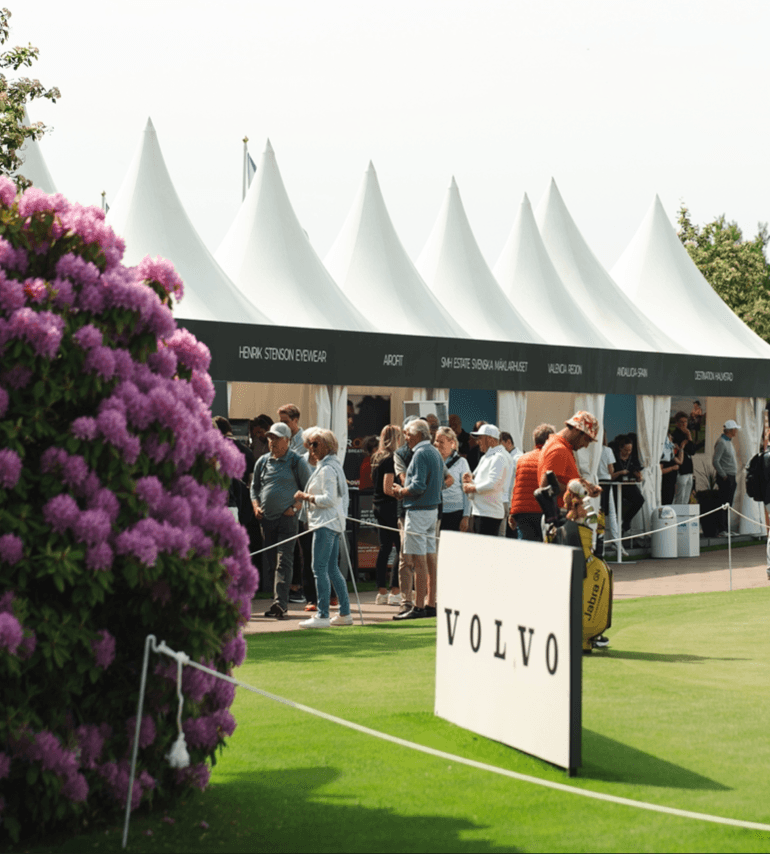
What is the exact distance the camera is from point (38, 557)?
179 inches

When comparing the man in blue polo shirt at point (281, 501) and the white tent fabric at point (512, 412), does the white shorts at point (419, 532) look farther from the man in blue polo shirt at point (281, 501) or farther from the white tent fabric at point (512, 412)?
the white tent fabric at point (512, 412)

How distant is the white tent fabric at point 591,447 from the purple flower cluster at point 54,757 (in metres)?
14.8

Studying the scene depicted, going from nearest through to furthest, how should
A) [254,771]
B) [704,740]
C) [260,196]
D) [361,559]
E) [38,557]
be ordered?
[38,557] < [254,771] < [704,740] < [361,559] < [260,196]

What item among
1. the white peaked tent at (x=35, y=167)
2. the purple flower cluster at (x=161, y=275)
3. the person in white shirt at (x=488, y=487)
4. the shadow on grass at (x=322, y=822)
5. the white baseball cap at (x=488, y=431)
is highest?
the white peaked tent at (x=35, y=167)

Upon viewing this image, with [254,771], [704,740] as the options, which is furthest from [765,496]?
[254,771]

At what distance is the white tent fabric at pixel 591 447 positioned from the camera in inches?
756

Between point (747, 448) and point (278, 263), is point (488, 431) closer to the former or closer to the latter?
point (278, 263)

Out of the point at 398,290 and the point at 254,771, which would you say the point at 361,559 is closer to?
the point at 398,290

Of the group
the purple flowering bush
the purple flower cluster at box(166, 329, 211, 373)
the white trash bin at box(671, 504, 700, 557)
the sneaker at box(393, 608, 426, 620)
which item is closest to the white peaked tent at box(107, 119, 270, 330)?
the sneaker at box(393, 608, 426, 620)

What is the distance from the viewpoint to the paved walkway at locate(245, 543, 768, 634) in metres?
12.1

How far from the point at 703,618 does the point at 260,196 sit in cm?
954

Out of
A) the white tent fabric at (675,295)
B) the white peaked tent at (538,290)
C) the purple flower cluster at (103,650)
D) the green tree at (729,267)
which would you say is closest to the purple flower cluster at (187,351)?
the purple flower cluster at (103,650)

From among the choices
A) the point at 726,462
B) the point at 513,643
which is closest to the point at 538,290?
the point at 726,462

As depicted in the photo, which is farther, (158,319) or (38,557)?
(158,319)
